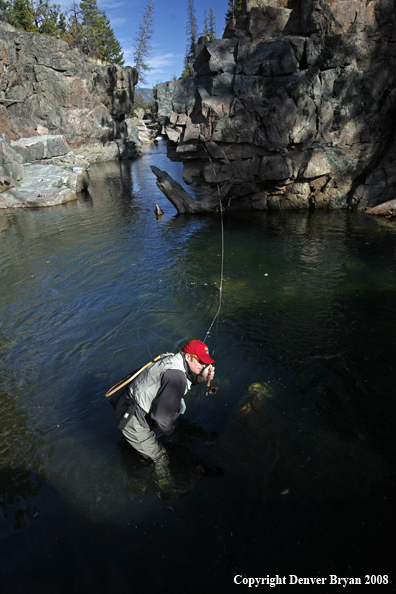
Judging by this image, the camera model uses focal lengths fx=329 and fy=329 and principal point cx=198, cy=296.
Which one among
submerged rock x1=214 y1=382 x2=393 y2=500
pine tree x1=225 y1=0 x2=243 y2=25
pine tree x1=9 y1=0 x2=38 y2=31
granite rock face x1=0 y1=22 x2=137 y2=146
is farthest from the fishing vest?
pine tree x1=9 y1=0 x2=38 y2=31

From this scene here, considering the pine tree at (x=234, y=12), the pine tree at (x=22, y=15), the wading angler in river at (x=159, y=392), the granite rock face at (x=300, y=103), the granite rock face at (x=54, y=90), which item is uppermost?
the pine tree at (x=22, y=15)

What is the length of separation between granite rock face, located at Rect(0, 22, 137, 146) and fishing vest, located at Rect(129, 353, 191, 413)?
131ft

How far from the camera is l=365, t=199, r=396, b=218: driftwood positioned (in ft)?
51.2

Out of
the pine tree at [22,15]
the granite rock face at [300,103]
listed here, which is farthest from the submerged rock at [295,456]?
the pine tree at [22,15]

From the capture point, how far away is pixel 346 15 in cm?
1558

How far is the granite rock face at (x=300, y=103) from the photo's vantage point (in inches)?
612

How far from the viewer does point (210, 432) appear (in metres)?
4.88

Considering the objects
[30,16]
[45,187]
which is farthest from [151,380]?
[30,16]

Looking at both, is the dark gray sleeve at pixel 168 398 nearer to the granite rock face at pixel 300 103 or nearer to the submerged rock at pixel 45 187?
the granite rock face at pixel 300 103

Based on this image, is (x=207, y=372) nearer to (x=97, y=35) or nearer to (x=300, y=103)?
(x=300, y=103)

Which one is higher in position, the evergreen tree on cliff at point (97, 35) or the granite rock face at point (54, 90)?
the evergreen tree on cliff at point (97, 35)

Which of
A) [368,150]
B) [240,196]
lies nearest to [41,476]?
[240,196]

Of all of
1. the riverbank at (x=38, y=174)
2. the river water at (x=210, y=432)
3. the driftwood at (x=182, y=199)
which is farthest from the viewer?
the riverbank at (x=38, y=174)

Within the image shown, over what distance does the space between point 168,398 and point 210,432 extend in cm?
170
